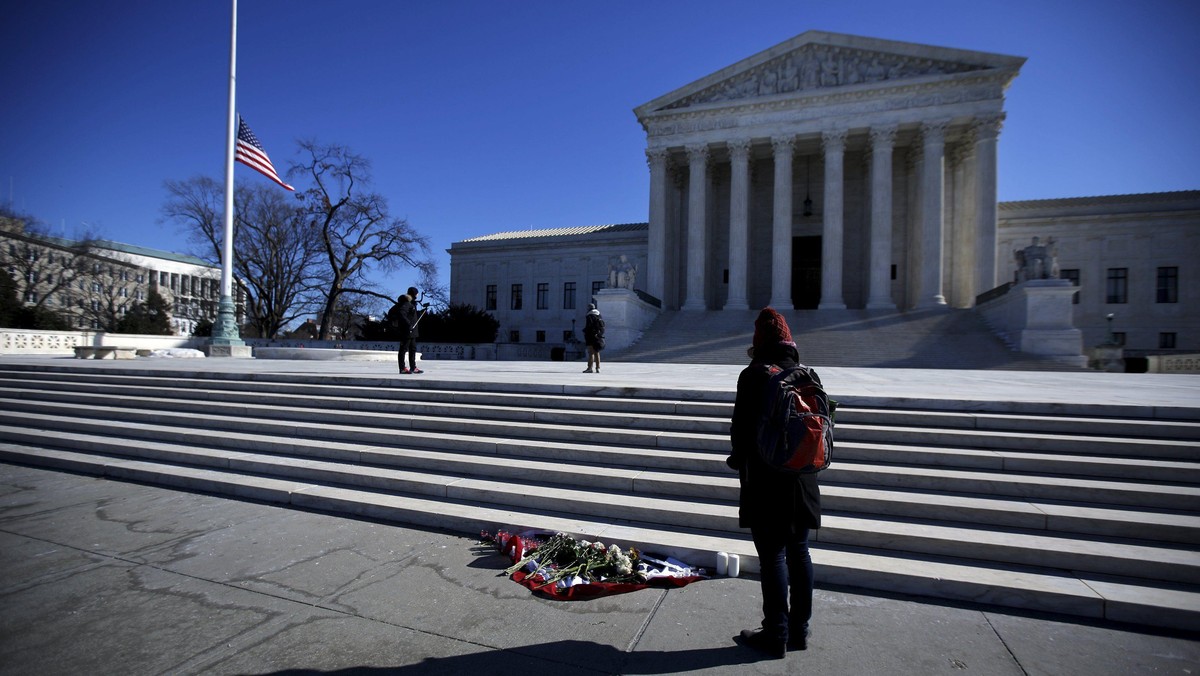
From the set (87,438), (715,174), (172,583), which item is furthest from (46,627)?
(715,174)

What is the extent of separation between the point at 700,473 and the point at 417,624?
323 centimetres

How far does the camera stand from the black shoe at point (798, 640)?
10.6ft

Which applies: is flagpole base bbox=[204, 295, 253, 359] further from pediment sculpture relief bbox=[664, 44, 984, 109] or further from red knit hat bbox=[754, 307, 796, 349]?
pediment sculpture relief bbox=[664, 44, 984, 109]

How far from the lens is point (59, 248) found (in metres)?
34.7

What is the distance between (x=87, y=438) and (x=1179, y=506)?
13.1 meters

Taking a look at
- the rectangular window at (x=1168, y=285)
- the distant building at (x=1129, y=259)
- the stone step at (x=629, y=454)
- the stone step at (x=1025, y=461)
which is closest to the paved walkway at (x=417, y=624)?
the stone step at (x=629, y=454)

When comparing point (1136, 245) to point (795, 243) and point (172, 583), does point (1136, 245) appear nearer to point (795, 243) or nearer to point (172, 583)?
point (795, 243)

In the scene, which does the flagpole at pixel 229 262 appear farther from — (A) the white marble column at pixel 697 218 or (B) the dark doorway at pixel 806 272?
(B) the dark doorway at pixel 806 272

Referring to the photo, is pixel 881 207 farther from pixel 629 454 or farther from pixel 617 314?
pixel 629 454

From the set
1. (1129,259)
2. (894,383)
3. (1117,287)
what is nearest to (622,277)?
(894,383)

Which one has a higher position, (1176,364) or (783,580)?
(1176,364)

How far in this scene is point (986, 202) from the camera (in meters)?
28.3

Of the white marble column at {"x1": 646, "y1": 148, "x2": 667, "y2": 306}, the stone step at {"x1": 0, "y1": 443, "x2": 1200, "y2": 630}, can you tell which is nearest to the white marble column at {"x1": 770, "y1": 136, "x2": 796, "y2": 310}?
the white marble column at {"x1": 646, "y1": 148, "x2": 667, "y2": 306}

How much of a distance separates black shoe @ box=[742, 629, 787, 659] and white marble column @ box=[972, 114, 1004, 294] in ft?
102
